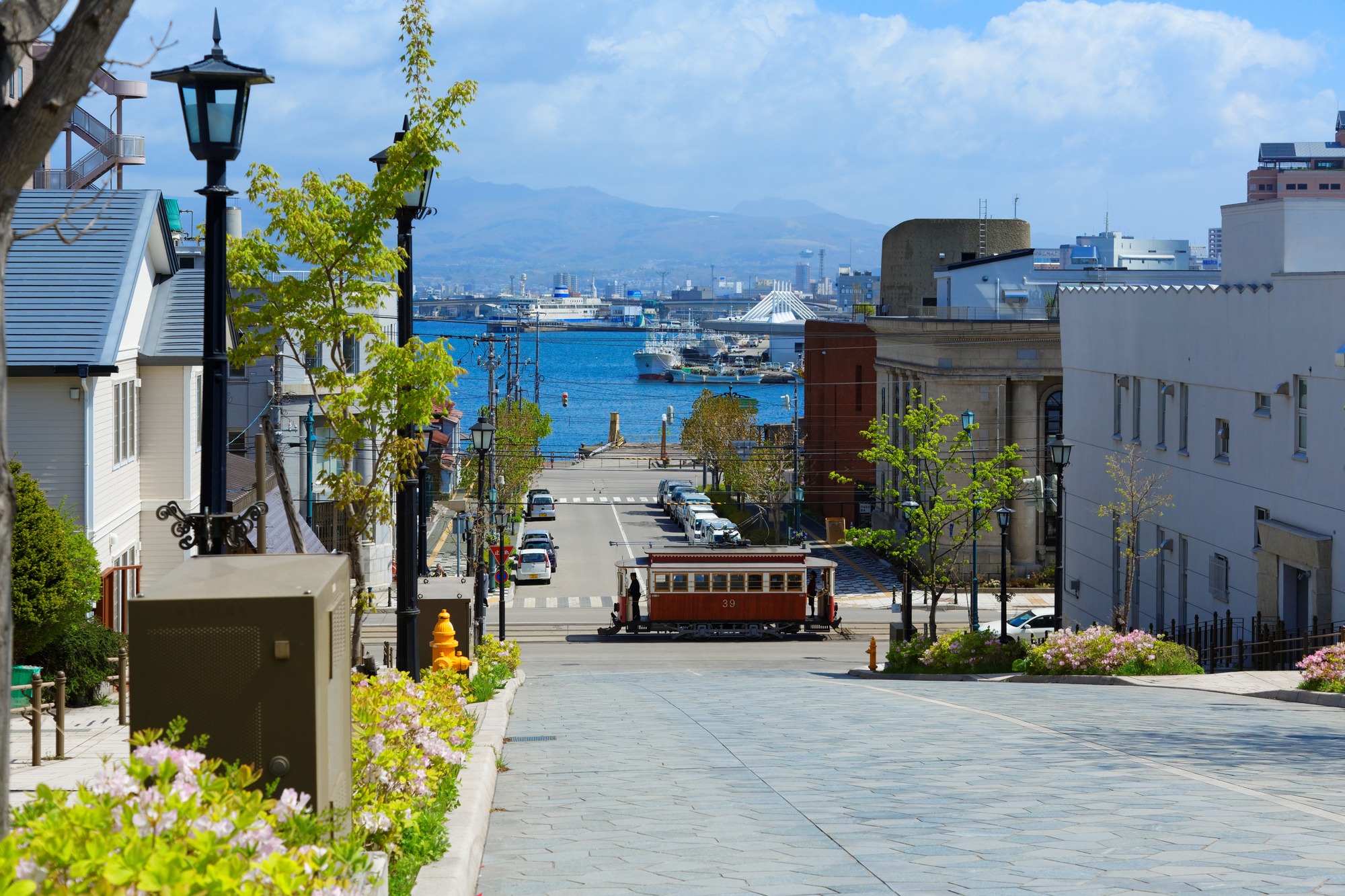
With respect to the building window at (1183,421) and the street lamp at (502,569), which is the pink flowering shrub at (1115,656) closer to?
the building window at (1183,421)

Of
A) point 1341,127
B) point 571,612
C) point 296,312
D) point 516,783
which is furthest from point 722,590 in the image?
point 1341,127

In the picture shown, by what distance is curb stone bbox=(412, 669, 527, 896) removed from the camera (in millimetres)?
6746

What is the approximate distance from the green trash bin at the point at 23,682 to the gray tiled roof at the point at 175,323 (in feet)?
23.5

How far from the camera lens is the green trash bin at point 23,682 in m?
16.5

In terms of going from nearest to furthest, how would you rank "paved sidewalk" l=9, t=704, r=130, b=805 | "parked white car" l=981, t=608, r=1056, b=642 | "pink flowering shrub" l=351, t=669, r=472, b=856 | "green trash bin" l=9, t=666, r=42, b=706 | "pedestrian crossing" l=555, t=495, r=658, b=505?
1. "pink flowering shrub" l=351, t=669, r=472, b=856
2. "paved sidewalk" l=9, t=704, r=130, b=805
3. "green trash bin" l=9, t=666, r=42, b=706
4. "parked white car" l=981, t=608, r=1056, b=642
5. "pedestrian crossing" l=555, t=495, r=658, b=505

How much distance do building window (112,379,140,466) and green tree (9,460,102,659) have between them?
3.55 meters

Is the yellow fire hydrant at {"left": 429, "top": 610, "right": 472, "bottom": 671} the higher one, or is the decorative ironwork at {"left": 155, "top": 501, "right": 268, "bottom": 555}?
the decorative ironwork at {"left": 155, "top": 501, "right": 268, "bottom": 555}

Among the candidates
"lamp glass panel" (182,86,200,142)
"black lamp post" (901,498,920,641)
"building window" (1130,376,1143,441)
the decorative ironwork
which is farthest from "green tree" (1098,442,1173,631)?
"lamp glass panel" (182,86,200,142)

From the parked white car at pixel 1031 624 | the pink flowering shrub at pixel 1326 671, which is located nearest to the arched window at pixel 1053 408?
the parked white car at pixel 1031 624

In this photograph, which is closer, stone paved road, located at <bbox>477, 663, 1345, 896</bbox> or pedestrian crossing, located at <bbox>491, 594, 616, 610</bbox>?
stone paved road, located at <bbox>477, 663, 1345, 896</bbox>

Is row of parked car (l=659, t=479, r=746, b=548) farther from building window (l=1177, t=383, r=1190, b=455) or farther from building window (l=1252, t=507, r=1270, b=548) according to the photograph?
building window (l=1252, t=507, r=1270, b=548)

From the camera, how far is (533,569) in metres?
58.3

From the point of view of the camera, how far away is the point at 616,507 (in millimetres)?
89812

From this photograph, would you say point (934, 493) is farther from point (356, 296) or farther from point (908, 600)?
point (356, 296)
